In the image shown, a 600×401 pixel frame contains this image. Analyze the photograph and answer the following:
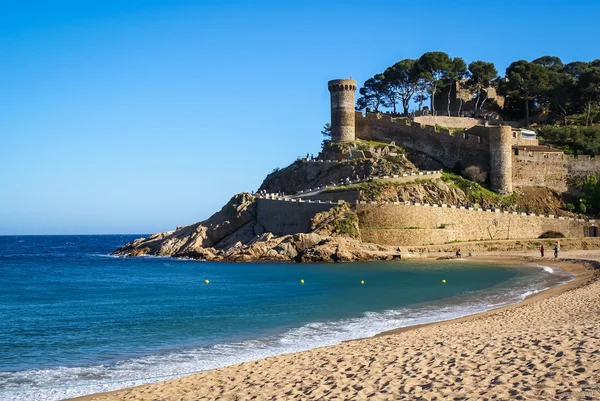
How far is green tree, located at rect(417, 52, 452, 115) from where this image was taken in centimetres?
5762

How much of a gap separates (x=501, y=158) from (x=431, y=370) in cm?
3949

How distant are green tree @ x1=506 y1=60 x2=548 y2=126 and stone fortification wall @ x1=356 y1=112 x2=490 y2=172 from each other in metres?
11.7

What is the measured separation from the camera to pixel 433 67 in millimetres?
57812

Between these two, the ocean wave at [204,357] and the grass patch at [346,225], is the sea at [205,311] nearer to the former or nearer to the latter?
the ocean wave at [204,357]

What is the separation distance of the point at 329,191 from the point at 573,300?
25785mm

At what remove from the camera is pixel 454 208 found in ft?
135

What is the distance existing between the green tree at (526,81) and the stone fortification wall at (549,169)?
1041 cm

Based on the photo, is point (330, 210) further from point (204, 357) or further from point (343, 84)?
point (204, 357)

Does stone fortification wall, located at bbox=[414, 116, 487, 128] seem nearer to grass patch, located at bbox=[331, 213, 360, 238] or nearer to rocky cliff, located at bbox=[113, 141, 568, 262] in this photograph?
rocky cliff, located at bbox=[113, 141, 568, 262]

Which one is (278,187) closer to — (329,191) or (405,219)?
(329,191)

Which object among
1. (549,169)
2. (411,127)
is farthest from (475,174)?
A: (411,127)

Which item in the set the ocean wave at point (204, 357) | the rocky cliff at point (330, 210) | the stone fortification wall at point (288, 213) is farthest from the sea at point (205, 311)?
the stone fortification wall at point (288, 213)

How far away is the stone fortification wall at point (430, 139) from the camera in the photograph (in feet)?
161

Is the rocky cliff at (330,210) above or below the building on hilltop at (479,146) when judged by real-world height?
below
